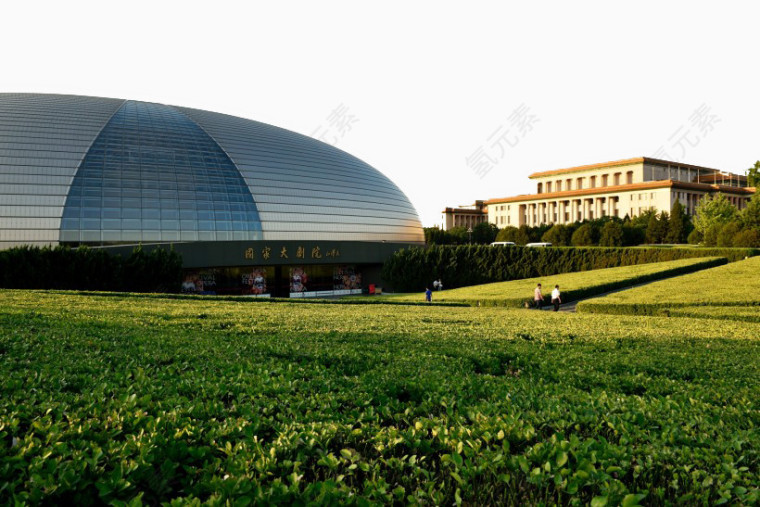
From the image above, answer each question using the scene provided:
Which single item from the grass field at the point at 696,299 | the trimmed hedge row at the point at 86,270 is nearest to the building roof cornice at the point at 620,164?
the grass field at the point at 696,299

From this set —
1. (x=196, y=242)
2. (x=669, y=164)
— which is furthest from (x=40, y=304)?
(x=669, y=164)

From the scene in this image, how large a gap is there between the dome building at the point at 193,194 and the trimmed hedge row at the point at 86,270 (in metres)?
4.42

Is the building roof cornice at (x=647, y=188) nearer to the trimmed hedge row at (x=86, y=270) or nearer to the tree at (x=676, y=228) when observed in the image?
the tree at (x=676, y=228)

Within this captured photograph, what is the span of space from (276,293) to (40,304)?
27219 mm

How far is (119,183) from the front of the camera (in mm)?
34219

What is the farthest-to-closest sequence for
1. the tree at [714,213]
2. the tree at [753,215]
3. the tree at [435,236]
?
the tree at [435,236] → the tree at [714,213] → the tree at [753,215]

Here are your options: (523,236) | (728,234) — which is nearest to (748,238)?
(728,234)

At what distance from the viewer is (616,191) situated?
9431cm

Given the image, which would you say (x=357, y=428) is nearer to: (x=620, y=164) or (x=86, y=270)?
(x=86, y=270)

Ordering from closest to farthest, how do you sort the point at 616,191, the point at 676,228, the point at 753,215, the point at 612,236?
the point at 753,215 → the point at 612,236 → the point at 676,228 → the point at 616,191

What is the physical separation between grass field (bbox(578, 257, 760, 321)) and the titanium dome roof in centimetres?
2564

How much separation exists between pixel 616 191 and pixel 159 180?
84696mm

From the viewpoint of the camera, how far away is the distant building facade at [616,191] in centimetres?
8919

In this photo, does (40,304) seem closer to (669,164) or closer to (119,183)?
(119,183)
